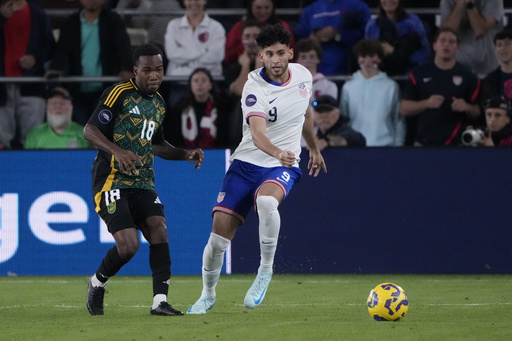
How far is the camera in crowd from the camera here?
37.2ft

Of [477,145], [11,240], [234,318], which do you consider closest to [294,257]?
[477,145]

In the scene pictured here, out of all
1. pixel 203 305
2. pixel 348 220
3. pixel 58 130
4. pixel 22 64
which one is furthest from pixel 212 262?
pixel 22 64

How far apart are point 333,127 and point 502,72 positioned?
2.41m

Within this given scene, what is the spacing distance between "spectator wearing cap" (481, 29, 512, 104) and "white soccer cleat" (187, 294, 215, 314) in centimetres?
582

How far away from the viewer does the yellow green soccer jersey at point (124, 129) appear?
286 inches

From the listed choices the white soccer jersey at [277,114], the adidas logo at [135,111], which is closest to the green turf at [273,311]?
the white soccer jersey at [277,114]

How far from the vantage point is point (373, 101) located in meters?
12.0

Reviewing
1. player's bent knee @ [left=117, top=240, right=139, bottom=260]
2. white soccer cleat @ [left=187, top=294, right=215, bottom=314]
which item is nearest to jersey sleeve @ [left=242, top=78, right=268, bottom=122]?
player's bent knee @ [left=117, top=240, right=139, bottom=260]

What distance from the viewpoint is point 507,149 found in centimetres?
1116

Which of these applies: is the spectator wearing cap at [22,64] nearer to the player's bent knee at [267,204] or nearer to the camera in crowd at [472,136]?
the camera in crowd at [472,136]

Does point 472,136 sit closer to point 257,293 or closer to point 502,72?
point 502,72

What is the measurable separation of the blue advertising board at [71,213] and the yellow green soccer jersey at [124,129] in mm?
3928

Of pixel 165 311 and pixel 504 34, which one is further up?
pixel 504 34

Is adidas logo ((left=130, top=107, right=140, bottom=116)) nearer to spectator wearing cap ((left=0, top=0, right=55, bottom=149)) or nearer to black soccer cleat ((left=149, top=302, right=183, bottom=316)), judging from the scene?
black soccer cleat ((left=149, top=302, right=183, bottom=316))
